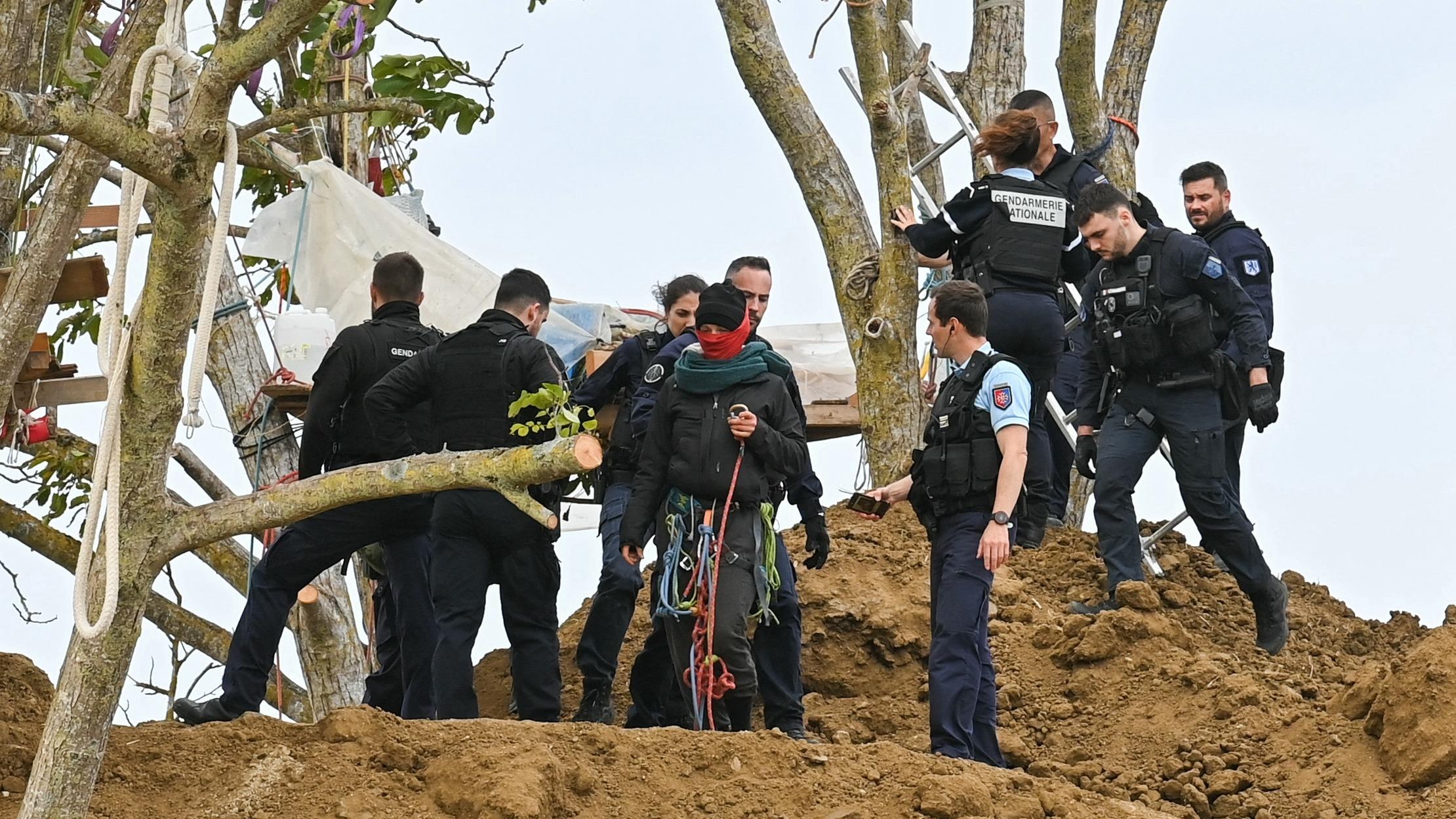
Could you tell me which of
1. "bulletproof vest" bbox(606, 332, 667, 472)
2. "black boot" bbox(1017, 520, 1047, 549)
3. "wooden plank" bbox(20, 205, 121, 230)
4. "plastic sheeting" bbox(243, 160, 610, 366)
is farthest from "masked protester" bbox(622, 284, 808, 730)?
"wooden plank" bbox(20, 205, 121, 230)

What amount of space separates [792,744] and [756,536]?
793 mm

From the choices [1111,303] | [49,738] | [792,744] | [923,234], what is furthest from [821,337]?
[49,738]

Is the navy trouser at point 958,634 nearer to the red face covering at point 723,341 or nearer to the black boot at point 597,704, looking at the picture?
the red face covering at point 723,341

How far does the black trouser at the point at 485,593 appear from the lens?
649 centimetres

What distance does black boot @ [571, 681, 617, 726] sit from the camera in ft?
23.5

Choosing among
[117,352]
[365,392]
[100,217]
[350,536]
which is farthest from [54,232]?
[100,217]

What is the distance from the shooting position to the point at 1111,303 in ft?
24.9

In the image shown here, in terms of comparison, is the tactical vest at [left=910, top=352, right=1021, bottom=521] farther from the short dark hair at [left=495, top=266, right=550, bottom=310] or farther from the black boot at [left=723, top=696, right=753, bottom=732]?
the short dark hair at [left=495, top=266, right=550, bottom=310]

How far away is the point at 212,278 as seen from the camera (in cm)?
451

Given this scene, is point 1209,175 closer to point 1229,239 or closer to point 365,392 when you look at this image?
point 1229,239

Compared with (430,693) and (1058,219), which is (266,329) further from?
(1058,219)

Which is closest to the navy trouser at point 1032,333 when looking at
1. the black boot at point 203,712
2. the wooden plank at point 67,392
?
the black boot at point 203,712

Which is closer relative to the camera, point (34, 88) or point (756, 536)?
point (756, 536)

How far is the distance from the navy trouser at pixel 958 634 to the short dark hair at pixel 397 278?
2253 mm
